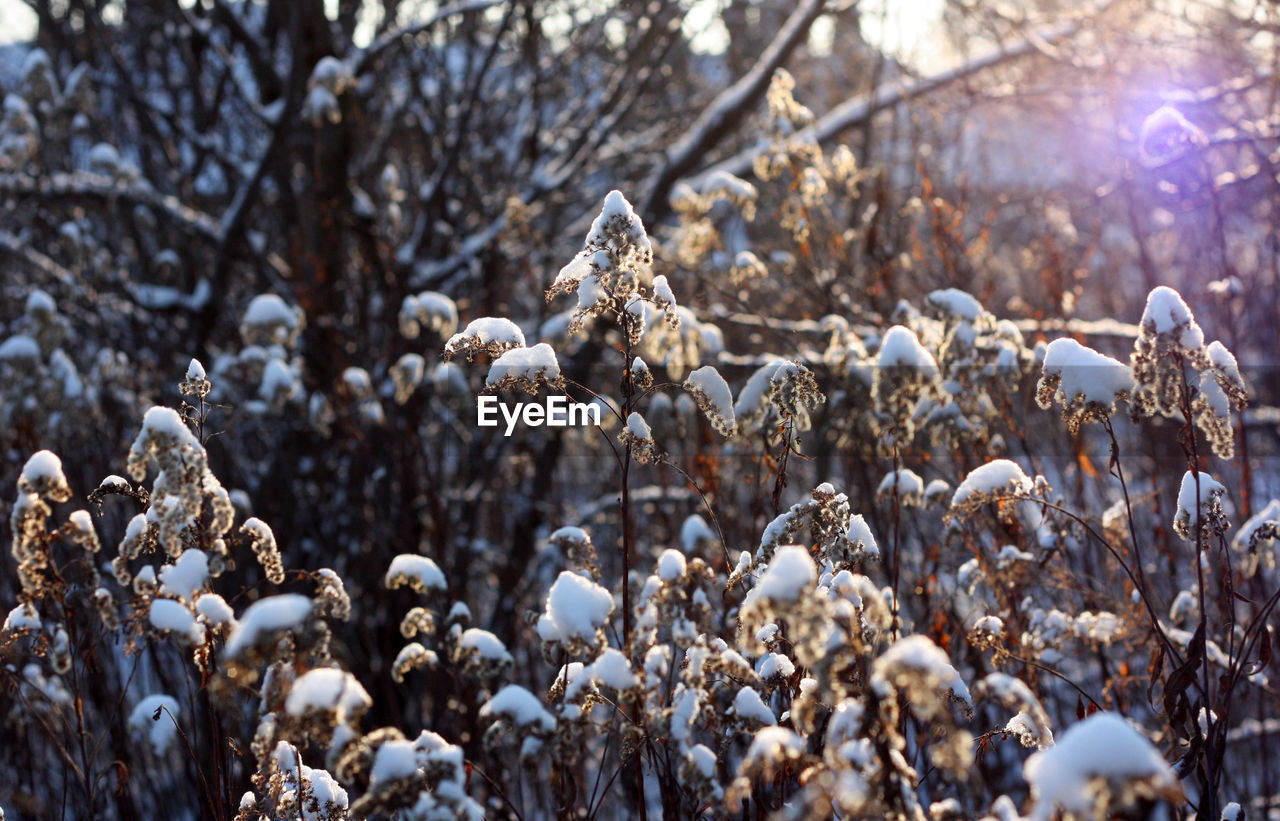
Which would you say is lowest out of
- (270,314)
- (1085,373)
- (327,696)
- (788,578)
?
(327,696)

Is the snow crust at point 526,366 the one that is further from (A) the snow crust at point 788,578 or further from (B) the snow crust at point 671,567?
(A) the snow crust at point 788,578

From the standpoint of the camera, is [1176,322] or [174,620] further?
[1176,322]

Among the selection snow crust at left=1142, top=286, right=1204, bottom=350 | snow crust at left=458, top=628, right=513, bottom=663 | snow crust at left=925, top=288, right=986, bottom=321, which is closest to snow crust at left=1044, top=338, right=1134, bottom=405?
snow crust at left=1142, top=286, right=1204, bottom=350

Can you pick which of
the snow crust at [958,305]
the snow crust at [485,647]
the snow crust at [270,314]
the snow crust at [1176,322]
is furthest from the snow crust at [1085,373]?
the snow crust at [270,314]

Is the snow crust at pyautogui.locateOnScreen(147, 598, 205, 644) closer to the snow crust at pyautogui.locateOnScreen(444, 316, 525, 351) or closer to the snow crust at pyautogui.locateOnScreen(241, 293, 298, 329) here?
the snow crust at pyautogui.locateOnScreen(444, 316, 525, 351)

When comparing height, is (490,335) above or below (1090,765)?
above

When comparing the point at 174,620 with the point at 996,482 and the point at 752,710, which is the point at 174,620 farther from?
the point at 996,482

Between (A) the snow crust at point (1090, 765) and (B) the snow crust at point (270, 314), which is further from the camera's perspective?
(B) the snow crust at point (270, 314)

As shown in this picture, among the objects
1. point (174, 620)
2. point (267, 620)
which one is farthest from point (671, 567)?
point (174, 620)

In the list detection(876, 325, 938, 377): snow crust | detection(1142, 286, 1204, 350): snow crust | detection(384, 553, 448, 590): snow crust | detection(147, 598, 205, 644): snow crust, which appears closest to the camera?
detection(147, 598, 205, 644): snow crust

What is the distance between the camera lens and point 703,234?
371 cm

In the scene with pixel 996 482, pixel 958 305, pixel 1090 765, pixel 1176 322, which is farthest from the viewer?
pixel 958 305

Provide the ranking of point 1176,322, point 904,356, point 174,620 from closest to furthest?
point 174,620
point 1176,322
point 904,356

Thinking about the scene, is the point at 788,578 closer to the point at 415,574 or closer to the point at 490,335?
the point at 490,335
